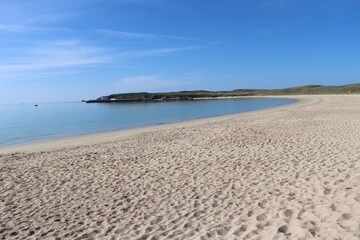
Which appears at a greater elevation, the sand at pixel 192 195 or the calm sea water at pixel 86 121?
the sand at pixel 192 195

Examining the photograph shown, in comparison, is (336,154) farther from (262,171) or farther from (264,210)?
(264,210)

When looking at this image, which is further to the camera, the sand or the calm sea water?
the calm sea water

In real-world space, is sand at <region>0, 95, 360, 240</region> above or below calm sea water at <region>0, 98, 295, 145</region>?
above

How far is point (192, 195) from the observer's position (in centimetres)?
727

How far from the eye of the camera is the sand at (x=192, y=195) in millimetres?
5430

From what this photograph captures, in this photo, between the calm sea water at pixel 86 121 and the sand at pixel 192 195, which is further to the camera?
the calm sea water at pixel 86 121

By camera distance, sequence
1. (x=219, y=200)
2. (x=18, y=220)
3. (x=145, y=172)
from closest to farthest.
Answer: (x=18, y=220)
(x=219, y=200)
(x=145, y=172)

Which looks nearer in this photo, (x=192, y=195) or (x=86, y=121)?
(x=192, y=195)

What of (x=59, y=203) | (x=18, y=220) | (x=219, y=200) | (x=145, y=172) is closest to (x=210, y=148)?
(x=145, y=172)

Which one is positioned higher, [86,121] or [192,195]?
[192,195]

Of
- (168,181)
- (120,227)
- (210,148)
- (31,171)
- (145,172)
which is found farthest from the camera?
(210,148)

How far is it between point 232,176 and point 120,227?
12.2 feet

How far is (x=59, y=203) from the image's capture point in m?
7.23

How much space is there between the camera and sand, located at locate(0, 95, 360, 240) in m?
5.43
